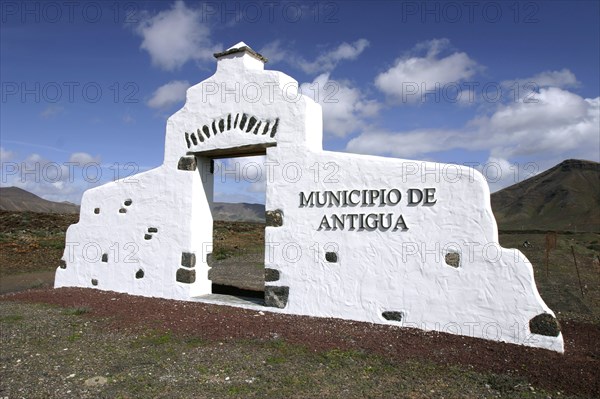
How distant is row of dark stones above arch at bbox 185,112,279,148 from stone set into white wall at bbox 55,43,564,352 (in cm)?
2

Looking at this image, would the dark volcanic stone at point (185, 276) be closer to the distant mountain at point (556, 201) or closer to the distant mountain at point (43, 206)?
the distant mountain at point (43, 206)

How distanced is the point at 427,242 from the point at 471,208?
0.77m

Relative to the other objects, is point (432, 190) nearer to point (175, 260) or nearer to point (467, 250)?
point (467, 250)

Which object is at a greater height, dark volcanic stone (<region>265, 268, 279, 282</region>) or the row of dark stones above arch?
the row of dark stones above arch

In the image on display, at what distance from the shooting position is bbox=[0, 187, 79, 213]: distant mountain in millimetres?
71688

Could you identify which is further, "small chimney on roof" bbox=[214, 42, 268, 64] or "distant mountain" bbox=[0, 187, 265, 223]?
"distant mountain" bbox=[0, 187, 265, 223]

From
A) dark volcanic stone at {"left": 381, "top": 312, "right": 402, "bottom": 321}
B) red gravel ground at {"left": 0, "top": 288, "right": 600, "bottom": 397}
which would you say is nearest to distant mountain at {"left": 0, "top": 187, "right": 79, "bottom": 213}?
red gravel ground at {"left": 0, "top": 288, "right": 600, "bottom": 397}

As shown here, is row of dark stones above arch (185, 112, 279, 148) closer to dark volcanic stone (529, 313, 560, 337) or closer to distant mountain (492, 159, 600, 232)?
dark volcanic stone (529, 313, 560, 337)

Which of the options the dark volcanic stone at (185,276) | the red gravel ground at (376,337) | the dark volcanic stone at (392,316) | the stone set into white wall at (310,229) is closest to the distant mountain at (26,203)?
the stone set into white wall at (310,229)

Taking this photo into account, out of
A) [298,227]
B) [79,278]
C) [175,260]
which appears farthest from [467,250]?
[79,278]

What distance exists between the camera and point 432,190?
6.57 meters

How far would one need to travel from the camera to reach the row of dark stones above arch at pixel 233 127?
814 cm

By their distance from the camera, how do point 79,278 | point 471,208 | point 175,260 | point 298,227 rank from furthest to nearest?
point 79,278 → point 175,260 → point 298,227 → point 471,208

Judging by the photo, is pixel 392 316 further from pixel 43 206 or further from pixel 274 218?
pixel 43 206
